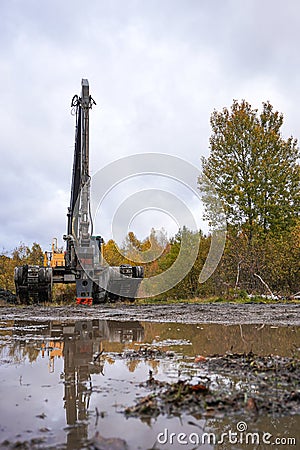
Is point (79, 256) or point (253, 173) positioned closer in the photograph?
point (79, 256)

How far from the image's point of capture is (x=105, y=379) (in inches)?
144

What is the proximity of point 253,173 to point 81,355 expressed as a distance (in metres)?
19.3

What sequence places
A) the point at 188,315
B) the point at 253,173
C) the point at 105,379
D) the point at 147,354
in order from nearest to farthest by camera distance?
the point at 105,379 < the point at 147,354 < the point at 188,315 < the point at 253,173

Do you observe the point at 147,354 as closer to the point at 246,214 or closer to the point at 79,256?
the point at 79,256

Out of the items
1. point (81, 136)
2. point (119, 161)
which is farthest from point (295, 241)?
point (81, 136)

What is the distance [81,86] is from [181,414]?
14.3 metres

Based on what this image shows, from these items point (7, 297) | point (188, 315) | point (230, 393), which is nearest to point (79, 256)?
point (7, 297)

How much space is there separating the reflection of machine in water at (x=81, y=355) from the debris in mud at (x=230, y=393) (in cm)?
35

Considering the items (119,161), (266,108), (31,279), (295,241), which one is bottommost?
(31,279)

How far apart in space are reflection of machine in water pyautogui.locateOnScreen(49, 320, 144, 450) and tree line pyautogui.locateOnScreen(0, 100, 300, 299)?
1288 cm

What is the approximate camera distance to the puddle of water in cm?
240

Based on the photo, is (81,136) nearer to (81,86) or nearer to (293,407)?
(81,86)

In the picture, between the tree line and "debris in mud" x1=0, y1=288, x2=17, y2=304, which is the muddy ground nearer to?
"debris in mud" x1=0, y1=288, x2=17, y2=304

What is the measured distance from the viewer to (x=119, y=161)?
54.7ft
